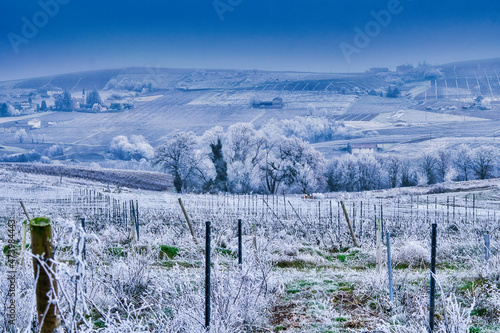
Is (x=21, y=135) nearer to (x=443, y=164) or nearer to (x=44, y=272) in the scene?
(x=443, y=164)

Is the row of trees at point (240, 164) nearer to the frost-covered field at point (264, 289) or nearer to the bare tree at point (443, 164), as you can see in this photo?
the bare tree at point (443, 164)

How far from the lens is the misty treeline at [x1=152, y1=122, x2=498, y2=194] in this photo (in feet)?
135

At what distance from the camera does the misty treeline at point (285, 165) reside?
41.2 metres

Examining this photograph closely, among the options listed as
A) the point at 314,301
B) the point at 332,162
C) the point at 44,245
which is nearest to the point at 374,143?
the point at 332,162

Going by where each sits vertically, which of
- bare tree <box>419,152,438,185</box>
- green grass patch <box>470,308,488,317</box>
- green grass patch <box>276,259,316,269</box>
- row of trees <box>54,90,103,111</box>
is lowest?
green grass patch <box>276,259,316,269</box>

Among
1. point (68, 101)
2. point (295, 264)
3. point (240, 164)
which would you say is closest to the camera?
point (295, 264)

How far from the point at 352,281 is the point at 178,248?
464 centimetres

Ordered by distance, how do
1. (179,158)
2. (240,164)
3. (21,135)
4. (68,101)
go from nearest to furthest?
(179,158) < (240,164) < (21,135) < (68,101)

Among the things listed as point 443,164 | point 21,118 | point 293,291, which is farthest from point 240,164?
point 21,118

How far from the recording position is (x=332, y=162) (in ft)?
153

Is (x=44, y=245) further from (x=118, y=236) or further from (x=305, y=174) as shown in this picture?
(x=305, y=174)

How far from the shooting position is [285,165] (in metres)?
41.6

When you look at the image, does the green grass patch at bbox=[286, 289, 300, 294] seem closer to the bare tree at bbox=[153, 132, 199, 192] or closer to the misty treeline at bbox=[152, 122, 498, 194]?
the misty treeline at bbox=[152, 122, 498, 194]

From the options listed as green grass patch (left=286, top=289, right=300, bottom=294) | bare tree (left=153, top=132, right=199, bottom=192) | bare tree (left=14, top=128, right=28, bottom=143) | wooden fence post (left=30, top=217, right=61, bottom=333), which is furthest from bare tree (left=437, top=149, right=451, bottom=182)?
bare tree (left=14, top=128, right=28, bottom=143)
